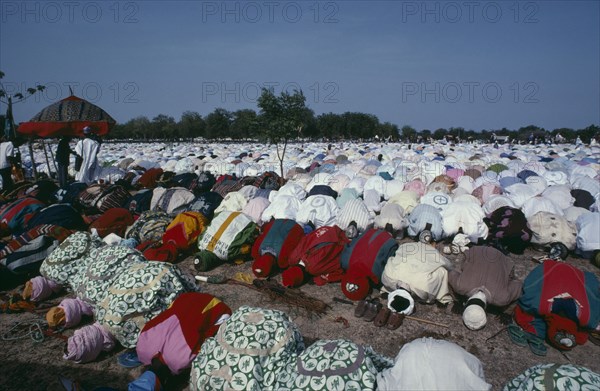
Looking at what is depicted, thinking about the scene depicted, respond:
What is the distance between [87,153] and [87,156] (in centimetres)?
11

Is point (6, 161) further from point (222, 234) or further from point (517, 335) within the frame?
point (517, 335)

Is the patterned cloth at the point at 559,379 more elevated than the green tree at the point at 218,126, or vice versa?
the green tree at the point at 218,126

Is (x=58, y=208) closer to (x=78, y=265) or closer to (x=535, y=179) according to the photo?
(x=78, y=265)

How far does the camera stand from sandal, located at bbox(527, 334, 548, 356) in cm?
387

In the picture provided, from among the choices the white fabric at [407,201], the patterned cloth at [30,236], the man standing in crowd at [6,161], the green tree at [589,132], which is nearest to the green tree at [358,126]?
the green tree at [589,132]

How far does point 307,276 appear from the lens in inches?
221

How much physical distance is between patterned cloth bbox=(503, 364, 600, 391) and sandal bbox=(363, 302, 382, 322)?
1.95 m

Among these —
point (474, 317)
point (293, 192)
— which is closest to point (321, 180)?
point (293, 192)

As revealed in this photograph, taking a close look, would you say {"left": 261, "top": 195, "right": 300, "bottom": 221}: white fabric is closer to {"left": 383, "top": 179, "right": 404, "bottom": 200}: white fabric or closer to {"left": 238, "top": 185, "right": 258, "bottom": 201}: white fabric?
{"left": 238, "top": 185, "right": 258, "bottom": 201}: white fabric

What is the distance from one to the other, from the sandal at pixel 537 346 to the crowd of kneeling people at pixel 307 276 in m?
0.02

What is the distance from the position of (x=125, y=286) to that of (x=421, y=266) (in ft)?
10.5

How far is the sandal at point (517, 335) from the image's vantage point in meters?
4.03

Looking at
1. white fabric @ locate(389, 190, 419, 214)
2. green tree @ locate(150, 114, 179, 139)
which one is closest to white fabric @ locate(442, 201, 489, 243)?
white fabric @ locate(389, 190, 419, 214)

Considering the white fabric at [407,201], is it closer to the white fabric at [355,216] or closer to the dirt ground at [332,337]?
the white fabric at [355,216]
